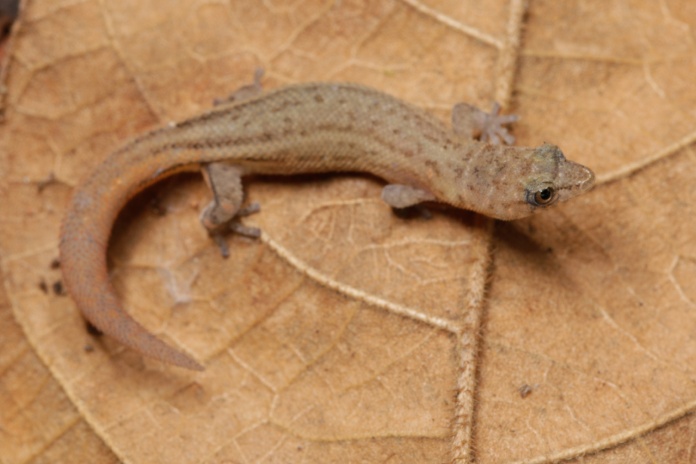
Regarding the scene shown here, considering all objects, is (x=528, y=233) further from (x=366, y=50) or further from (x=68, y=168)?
(x=68, y=168)

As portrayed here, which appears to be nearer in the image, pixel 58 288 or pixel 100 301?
pixel 100 301

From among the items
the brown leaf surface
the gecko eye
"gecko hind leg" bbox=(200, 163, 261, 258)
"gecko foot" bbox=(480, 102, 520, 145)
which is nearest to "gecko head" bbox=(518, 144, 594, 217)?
the gecko eye

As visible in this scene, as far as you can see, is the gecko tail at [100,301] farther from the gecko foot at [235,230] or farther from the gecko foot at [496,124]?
the gecko foot at [496,124]

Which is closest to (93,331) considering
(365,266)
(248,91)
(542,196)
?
(365,266)

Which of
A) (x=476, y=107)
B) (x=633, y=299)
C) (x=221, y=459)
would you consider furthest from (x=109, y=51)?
(x=633, y=299)

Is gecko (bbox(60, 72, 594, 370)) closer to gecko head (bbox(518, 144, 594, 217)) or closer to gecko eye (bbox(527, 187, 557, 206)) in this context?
gecko head (bbox(518, 144, 594, 217))

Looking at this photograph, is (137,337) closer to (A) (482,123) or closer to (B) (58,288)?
(B) (58,288)
